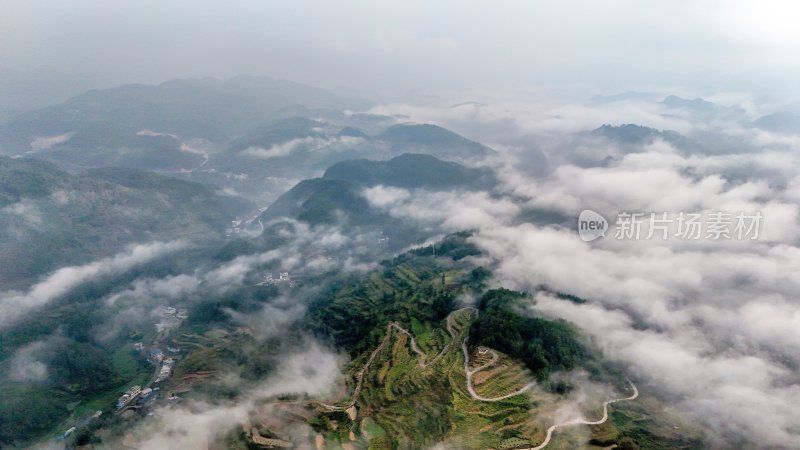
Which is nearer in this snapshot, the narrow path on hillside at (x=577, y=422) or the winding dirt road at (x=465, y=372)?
the narrow path on hillside at (x=577, y=422)

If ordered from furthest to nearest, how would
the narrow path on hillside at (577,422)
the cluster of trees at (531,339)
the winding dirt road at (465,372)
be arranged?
the cluster of trees at (531,339)
the winding dirt road at (465,372)
the narrow path on hillside at (577,422)

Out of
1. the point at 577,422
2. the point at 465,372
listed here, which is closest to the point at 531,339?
the point at 465,372

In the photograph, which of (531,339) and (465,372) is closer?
(465,372)

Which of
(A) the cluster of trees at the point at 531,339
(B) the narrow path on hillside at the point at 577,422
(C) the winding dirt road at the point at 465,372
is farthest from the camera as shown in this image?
(A) the cluster of trees at the point at 531,339

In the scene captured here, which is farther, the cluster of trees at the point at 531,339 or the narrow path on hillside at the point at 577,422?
the cluster of trees at the point at 531,339

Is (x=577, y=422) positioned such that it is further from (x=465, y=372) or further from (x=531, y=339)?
(x=465, y=372)

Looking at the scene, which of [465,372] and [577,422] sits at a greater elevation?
[577,422]

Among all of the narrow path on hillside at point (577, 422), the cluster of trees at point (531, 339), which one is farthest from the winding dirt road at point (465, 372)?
the cluster of trees at point (531, 339)

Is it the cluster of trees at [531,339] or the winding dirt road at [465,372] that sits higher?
the cluster of trees at [531,339]

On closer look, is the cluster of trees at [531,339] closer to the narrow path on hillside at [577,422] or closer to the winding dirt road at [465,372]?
the winding dirt road at [465,372]

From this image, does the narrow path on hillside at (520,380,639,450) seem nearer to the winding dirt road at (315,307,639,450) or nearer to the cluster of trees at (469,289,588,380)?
the winding dirt road at (315,307,639,450)
